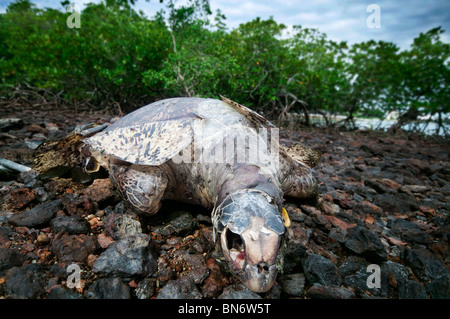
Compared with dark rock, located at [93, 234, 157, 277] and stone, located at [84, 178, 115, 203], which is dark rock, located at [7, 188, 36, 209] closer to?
stone, located at [84, 178, 115, 203]

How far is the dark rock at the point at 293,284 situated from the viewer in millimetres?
1825

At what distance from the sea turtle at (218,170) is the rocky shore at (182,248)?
0.92 feet

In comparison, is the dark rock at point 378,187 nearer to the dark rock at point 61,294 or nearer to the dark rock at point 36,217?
the dark rock at point 61,294

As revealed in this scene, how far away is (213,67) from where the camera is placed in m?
7.37

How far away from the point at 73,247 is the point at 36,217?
704 millimetres

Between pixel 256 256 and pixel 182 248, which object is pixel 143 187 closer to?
pixel 182 248

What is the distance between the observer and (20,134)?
16.0 ft

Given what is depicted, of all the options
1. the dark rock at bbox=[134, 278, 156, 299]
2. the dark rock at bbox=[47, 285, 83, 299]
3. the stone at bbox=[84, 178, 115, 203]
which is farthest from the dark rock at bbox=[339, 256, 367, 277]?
the stone at bbox=[84, 178, 115, 203]

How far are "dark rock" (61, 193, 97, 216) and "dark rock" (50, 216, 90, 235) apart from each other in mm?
164

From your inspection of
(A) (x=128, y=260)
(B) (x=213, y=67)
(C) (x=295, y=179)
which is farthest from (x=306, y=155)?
(B) (x=213, y=67)

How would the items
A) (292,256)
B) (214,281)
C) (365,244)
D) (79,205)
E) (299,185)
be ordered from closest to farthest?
(214,281)
(292,256)
(365,244)
(79,205)
(299,185)

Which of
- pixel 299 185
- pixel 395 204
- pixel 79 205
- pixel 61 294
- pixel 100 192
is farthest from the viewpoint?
pixel 395 204
